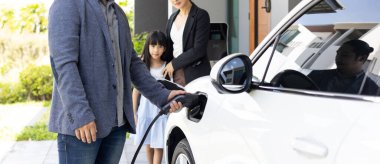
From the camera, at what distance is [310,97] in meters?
2.53

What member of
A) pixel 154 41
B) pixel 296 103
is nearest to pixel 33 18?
pixel 154 41

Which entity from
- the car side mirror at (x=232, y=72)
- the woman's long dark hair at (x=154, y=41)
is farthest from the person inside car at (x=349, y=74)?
the woman's long dark hair at (x=154, y=41)

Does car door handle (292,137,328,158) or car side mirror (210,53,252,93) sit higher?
car side mirror (210,53,252,93)

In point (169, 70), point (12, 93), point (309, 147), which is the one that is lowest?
point (12, 93)

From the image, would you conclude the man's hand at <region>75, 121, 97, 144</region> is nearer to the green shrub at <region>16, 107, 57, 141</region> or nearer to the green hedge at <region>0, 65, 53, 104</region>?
the green shrub at <region>16, 107, 57, 141</region>

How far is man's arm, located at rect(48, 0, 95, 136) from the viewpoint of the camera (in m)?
2.93

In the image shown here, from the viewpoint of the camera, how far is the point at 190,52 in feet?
18.5

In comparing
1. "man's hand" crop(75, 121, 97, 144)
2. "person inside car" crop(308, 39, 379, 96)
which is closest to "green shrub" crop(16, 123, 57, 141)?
"man's hand" crop(75, 121, 97, 144)

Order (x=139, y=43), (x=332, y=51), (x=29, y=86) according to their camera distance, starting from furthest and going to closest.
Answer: (x=29, y=86)
(x=139, y=43)
(x=332, y=51)

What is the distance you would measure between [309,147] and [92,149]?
1239 mm

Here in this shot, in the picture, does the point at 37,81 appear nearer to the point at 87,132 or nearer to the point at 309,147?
the point at 87,132

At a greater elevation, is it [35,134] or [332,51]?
[332,51]

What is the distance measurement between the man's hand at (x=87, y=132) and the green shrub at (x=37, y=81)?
9.85 metres

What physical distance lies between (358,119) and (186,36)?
3.61 metres
